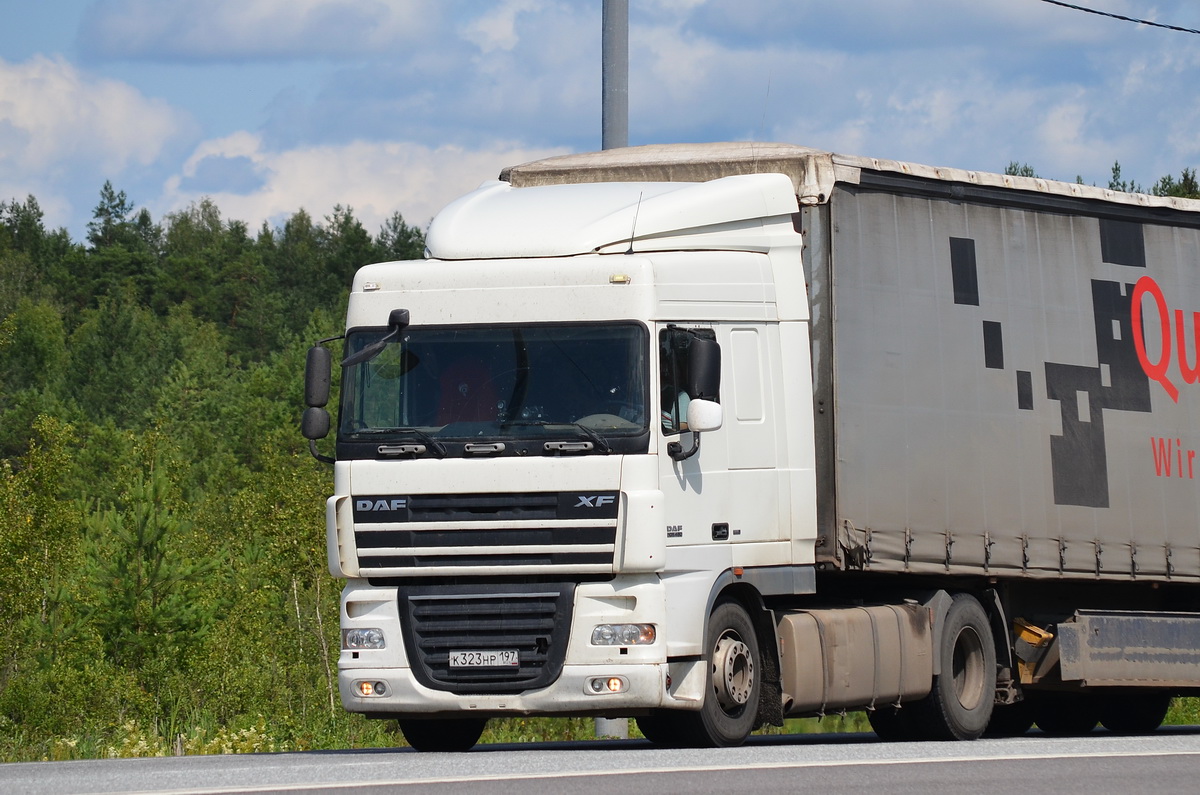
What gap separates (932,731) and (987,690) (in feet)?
→ 2.61

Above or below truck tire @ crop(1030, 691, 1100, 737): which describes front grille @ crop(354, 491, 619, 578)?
above

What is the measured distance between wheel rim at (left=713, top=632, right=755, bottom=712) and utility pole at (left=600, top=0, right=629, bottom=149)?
6.00 m

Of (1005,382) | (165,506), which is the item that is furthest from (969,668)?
Result: (165,506)

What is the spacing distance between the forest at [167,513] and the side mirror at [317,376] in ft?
17.1

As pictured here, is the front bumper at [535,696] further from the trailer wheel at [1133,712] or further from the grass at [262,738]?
the trailer wheel at [1133,712]

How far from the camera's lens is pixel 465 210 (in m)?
12.6

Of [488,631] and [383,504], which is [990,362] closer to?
[488,631]

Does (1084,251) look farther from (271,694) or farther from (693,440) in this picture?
(271,694)

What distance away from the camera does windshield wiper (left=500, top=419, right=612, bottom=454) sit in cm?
1124

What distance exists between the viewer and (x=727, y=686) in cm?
1185

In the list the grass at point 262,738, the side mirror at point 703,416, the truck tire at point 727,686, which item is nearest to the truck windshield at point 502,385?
the side mirror at point 703,416

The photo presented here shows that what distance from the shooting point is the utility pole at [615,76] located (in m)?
16.6

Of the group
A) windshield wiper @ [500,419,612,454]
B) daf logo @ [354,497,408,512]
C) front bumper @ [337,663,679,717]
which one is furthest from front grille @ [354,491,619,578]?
front bumper @ [337,663,679,717]

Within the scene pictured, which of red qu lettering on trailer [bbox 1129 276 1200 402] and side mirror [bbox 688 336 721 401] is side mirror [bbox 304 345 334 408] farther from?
red qu lettering on trailer [bbox 1129 276 1200 402]
